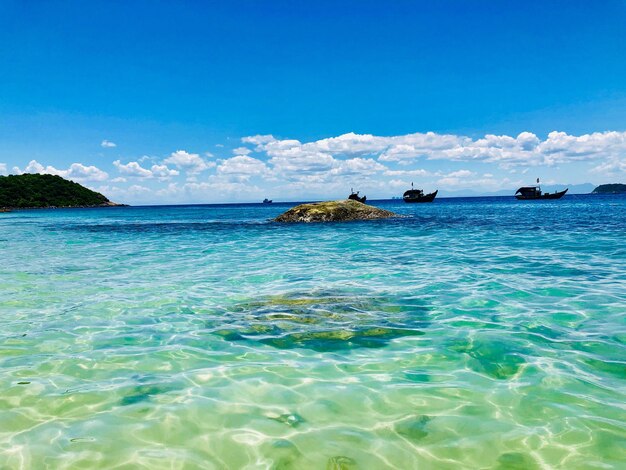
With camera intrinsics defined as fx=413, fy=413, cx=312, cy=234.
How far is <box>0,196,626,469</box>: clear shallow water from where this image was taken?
3625 mm

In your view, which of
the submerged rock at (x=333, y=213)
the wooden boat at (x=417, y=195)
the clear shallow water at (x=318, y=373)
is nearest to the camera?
the clear shallow water at (x=318, y=373)

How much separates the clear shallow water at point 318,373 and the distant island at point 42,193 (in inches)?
6369

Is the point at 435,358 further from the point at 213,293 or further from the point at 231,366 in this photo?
the point at 213,293

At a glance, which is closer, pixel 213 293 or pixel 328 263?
pixel 213 293

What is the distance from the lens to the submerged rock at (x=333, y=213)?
39656 millimetres

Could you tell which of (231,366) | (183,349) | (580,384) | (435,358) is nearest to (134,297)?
(183,349)

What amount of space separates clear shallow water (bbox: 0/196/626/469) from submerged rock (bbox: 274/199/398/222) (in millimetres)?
28359

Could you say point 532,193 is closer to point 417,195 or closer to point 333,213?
point 417,195

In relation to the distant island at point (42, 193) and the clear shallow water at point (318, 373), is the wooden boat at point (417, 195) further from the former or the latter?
the distant island at point (42, 193)

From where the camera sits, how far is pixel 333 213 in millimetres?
39906

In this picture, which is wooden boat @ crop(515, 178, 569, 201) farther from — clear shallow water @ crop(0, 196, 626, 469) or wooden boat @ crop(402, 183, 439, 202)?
clear shallow water @ crop(0, 196, 626, 469)

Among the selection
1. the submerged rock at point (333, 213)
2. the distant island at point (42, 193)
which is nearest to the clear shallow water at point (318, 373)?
the submerged rock at point (333, 213)

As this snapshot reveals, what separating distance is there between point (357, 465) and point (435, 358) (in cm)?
268

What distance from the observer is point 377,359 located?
5680mm
